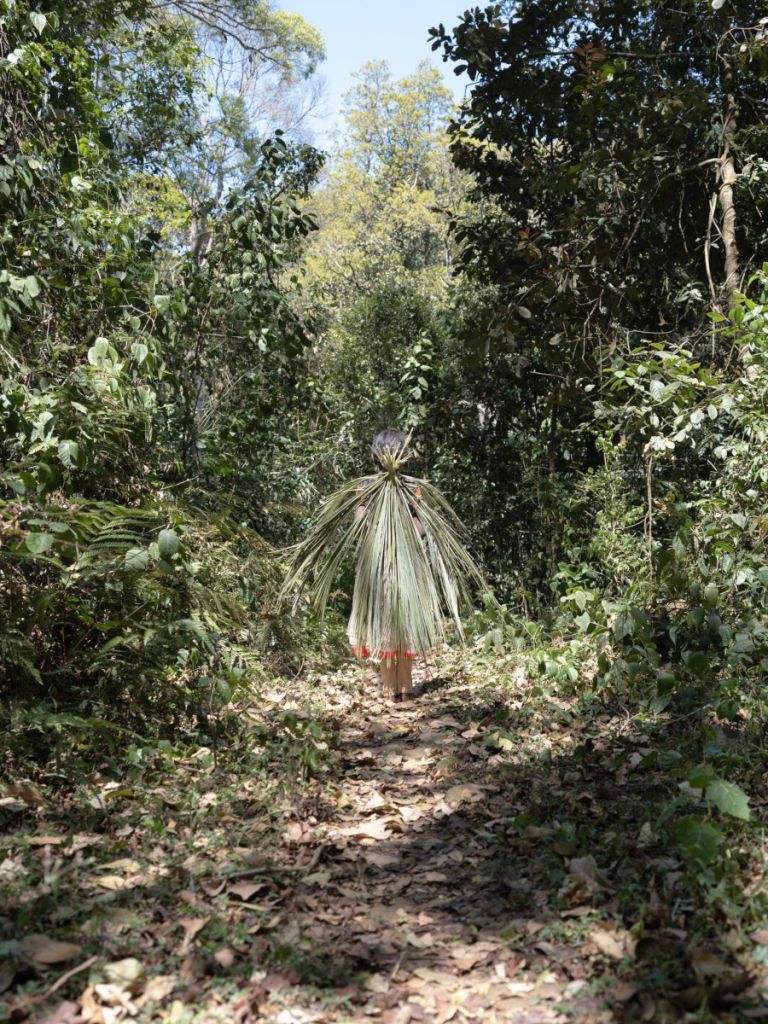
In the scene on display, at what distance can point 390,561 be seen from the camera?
16.6 feet

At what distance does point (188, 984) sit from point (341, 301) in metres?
16.9

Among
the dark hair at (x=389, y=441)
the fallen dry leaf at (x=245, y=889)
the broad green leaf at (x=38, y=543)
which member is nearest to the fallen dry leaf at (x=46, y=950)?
the fallen dry leaf at (x=245, y=889)

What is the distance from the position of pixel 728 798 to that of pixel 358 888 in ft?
4.03

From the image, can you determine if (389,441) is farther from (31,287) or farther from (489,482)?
(489,482)

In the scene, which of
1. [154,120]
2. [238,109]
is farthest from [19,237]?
[238,109]

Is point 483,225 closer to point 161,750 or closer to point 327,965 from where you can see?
point 161,750

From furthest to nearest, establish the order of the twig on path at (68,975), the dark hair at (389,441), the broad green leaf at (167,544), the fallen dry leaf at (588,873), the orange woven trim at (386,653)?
1. the dark hair at (389,441)
2. the orange woven trim at (386,653)
3. the broad green leaf at (167,544)
4. the fallen dry leaf at (588,873)
5. the twig on path at (68,975)

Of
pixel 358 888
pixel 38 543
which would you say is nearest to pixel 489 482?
pixel 38 543

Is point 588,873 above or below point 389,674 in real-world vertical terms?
below

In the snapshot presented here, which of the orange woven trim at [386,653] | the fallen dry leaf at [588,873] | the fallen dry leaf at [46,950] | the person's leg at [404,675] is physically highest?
the orange woven trim at [386,653]

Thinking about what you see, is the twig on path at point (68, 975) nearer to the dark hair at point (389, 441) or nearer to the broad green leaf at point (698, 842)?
the broad green leaf at point (698, 842)

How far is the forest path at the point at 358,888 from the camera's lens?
221 centimetres

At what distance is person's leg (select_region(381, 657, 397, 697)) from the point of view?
5.42 metres

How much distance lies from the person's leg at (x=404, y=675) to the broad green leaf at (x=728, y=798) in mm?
2897
